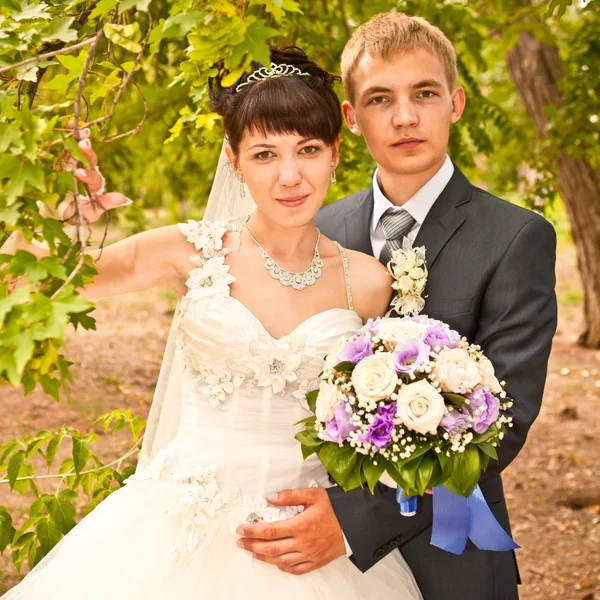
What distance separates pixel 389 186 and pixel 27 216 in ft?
5.46

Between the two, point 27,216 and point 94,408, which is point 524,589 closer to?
point 94,408

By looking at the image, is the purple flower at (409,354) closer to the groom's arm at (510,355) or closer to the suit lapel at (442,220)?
the groom's arm at (510,355)

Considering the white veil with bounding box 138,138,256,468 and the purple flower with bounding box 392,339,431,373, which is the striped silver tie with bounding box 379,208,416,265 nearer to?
the white veil with bounding box 138,138,256,468

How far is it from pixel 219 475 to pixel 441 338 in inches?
35.9

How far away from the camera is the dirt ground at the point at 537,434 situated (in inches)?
218

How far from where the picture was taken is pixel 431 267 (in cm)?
299

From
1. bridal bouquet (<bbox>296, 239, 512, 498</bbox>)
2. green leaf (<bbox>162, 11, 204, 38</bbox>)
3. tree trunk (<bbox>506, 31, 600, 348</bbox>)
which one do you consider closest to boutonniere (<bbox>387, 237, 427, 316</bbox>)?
bridal bouquet (<bbox>296, 239, 512, 498</bbox>)

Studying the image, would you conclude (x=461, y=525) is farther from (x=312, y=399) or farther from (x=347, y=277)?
(x=347, y=277)

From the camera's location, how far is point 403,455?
2203 mm

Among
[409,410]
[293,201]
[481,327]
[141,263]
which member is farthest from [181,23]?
[481,327]

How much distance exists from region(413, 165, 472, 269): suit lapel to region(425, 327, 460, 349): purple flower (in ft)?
2.20

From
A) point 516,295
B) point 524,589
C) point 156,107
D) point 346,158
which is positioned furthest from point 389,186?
point 524,589

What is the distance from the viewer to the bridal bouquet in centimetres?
221

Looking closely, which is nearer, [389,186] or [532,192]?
[389,186]
